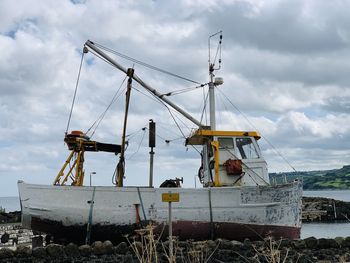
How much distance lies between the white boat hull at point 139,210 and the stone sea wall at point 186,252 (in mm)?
1662

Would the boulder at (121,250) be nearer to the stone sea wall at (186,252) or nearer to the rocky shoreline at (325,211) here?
the stone sea wall at (186,252)

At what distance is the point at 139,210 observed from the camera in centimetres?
1439

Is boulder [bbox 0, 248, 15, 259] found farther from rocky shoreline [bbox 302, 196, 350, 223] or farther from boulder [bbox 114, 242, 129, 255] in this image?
rocky shoreline [bbox 302, 196, 350, 223]

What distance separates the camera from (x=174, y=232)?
14.4m

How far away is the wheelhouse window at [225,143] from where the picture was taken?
16.4 metres

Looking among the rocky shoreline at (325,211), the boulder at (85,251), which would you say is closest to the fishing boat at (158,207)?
the boulder at (85,251)

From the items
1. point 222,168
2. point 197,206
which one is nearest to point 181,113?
point 222,168

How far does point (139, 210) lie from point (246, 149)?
467 cm

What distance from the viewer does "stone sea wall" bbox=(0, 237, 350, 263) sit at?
11734 mm

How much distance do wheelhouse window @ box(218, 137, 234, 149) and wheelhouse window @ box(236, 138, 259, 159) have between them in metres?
0.23

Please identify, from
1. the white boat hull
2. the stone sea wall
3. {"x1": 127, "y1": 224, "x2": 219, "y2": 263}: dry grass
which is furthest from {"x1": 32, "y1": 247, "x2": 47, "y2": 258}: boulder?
the white boat hull

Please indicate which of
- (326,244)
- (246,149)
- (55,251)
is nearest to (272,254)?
(55,251)

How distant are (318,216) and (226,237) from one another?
40049 mm

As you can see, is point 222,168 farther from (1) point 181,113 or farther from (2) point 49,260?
(2) point 49,260
